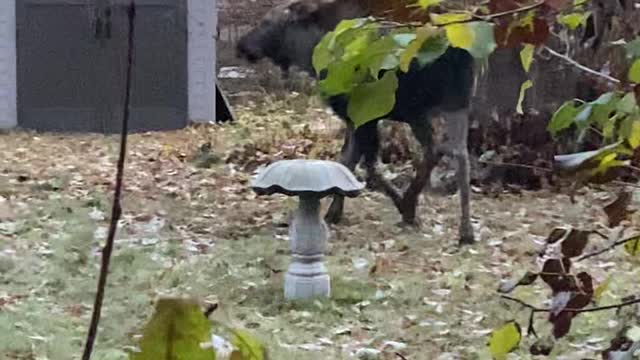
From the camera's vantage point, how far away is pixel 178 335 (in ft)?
3.01

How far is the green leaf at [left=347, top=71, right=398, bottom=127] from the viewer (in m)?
1.33

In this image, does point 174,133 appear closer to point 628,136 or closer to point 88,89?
point 88,89

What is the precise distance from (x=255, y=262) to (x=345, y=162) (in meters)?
1.30

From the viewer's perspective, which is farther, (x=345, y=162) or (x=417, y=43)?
(x=345, y=162)

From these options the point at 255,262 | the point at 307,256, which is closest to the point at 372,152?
→ the point at 255,262

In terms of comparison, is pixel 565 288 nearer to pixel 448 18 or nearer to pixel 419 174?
pixel 448 18

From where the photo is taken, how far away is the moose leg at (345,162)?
8.13m

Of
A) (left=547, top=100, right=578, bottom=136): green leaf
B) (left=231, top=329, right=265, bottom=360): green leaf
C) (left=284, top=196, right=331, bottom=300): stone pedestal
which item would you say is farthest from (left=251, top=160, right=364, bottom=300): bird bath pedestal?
(left=231, top=329, right=265, bottom=360): green leaf

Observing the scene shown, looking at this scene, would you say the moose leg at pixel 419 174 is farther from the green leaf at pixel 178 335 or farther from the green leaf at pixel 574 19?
the green leaf at pixel 178 335

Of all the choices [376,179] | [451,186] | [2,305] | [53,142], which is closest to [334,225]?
[376,179]

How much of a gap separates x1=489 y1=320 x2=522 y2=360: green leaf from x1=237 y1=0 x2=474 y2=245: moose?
18.7 feet

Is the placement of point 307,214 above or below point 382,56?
below

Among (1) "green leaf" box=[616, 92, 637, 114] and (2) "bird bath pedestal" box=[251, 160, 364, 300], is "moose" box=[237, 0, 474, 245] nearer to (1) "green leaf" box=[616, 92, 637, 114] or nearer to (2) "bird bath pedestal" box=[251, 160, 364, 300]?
(2) "bird bath pedestal" box=[251, 160, 364, 300]

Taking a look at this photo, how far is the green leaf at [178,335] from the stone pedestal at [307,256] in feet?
17.5
